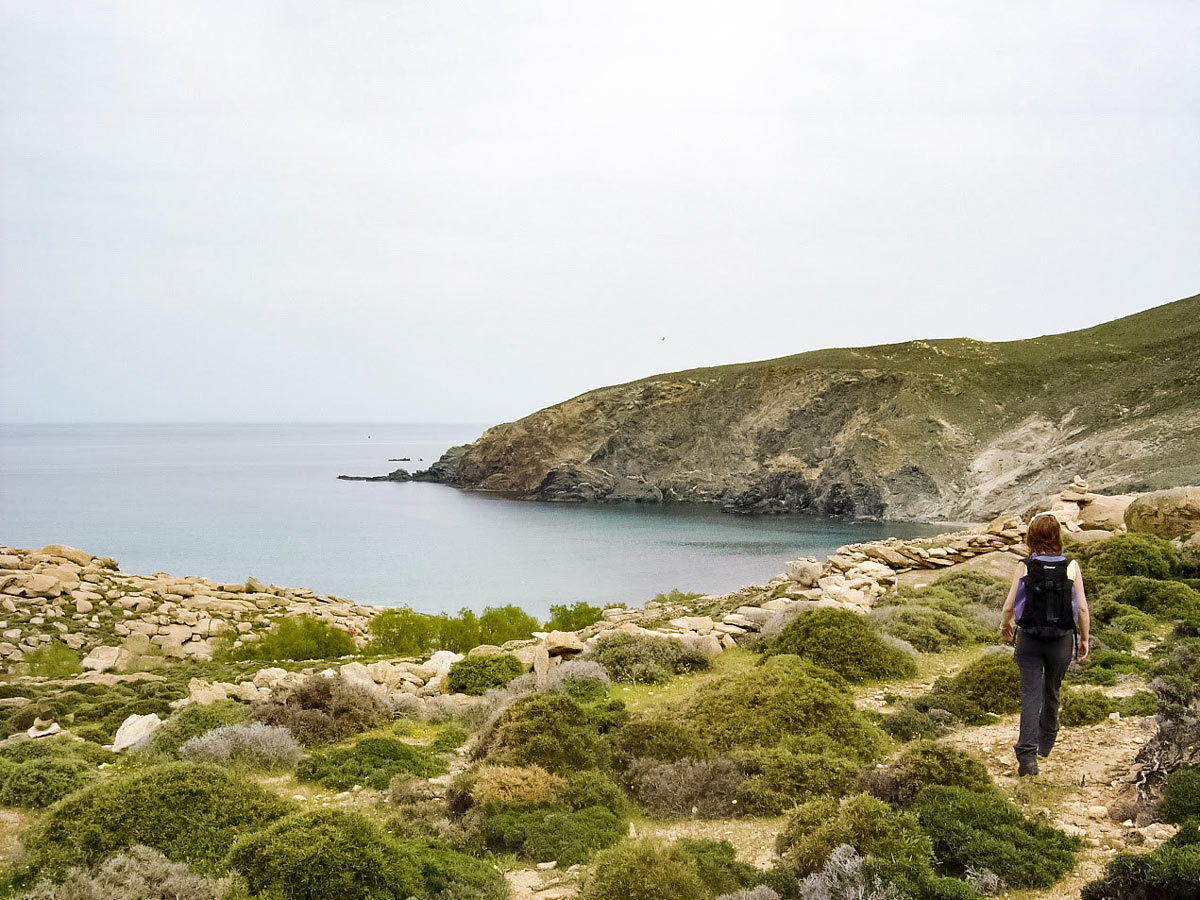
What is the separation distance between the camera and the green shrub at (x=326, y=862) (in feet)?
16.8

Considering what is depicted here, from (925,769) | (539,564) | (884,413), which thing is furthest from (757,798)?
(884,413)

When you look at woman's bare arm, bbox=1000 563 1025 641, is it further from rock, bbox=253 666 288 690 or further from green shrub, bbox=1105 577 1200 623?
rock, bbox=253 666 288 690

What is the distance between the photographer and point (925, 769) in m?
6.55

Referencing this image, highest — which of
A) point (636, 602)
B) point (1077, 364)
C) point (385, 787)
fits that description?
point (1077, 364)

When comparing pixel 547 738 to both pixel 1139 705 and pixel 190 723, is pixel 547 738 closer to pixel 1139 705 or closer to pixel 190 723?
pixel 190 723

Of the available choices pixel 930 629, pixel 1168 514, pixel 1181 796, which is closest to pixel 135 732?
pixel 1181 796

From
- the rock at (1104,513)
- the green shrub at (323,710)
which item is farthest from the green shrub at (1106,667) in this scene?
the rock at (1104,513)

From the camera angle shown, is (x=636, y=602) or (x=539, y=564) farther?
(x=539, y=564)

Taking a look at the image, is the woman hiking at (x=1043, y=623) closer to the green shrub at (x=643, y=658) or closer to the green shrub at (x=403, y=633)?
the green shrub at (x=643, y=658)

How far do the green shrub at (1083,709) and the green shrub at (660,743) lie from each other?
3989 millimetres

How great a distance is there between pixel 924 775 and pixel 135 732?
8959mm

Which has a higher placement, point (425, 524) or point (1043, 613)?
point (1043, 613)

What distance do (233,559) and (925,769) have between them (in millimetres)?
59743

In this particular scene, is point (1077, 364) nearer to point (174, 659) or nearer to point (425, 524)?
point (425, 524)
